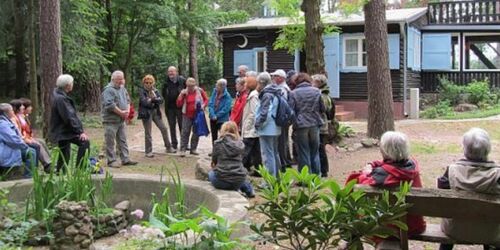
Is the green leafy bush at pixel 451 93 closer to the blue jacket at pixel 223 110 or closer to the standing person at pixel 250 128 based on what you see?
the blue jacket at pixel 223 110

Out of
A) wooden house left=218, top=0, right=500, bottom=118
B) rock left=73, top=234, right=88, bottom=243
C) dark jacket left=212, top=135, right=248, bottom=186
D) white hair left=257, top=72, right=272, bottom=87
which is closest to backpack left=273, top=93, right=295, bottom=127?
white hair left=257, top=72, right=272, bottom=87

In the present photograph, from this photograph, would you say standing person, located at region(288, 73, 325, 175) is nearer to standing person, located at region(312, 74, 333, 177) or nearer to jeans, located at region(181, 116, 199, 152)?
standing person, located at region(312, 74, 333, 177)

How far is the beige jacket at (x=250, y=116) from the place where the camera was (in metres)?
8.67

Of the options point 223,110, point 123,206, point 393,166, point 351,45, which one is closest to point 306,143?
point 223,110

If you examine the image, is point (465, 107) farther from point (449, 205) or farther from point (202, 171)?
point (449, 205)

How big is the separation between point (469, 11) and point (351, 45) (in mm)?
6197

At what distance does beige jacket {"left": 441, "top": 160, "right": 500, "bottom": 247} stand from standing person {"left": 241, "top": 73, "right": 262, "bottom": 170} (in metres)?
4.38

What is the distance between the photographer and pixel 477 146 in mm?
4270

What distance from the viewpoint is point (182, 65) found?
3366cm

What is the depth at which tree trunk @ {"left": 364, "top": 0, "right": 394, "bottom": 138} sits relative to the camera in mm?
12930

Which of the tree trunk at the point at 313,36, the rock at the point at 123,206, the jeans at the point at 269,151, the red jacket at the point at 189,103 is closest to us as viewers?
the rock at the point at 123,206

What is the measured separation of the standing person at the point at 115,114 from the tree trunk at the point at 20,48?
866 cm

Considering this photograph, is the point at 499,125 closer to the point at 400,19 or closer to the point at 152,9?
the point at 400,19

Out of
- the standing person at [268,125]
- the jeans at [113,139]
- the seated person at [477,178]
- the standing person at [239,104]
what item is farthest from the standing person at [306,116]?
the seated person at [477,178]
